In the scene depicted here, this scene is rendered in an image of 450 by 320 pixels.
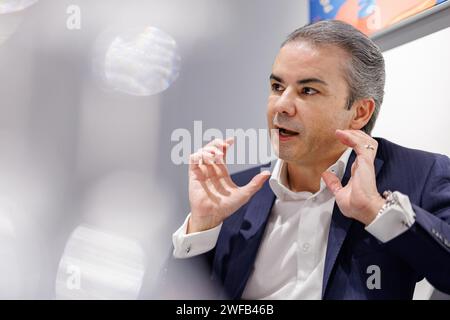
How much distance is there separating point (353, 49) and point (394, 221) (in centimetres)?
50

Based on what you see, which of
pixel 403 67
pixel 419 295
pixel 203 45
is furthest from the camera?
pixel 203 45

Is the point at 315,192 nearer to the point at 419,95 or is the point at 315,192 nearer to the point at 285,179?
the point at 285,179

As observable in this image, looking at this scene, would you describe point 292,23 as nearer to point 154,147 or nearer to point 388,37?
point 388,37

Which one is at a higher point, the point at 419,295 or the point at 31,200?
the point at 31,200

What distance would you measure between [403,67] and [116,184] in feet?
3.56

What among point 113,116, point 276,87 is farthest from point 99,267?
point 276,87

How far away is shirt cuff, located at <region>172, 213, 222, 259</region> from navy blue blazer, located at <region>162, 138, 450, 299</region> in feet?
0.21

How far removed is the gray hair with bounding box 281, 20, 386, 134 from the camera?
1129mm

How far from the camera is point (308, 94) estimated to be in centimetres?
113

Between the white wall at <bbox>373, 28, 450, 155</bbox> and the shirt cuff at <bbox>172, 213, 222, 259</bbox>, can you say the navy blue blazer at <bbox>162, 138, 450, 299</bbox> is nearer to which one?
the shirt cuff at <bbox>172, 213, 222, 259</bbox>

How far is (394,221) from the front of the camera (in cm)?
87

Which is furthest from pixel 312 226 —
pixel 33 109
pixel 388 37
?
pixel 33 109

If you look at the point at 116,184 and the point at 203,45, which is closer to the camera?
the point at 116,184

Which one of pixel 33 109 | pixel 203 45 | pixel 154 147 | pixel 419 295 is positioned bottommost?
pixel 419 295
